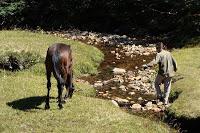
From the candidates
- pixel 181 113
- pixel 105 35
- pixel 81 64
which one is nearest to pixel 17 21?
pixel 105 35

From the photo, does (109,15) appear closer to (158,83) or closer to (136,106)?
(158,83)

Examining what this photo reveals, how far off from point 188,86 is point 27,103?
8.73 metres

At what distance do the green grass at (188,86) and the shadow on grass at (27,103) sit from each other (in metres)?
6.13

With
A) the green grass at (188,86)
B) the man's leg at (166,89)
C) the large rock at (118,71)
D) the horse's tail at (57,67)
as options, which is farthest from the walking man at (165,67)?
the large rock at (118,71)

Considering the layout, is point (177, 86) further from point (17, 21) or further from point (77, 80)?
point (17, 21)

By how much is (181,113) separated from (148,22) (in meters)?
28.0

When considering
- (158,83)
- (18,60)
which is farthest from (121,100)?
(18,60)

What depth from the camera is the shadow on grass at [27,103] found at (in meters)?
20.2

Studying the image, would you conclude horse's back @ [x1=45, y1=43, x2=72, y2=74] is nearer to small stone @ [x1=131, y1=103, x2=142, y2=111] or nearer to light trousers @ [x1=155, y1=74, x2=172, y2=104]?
small stone @ [x1=131, y1=103, x2=142, y2=111]

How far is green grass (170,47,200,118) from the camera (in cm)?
2138

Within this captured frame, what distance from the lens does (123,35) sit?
45469 mm

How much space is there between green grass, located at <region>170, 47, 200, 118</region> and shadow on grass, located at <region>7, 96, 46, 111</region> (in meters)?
6.13

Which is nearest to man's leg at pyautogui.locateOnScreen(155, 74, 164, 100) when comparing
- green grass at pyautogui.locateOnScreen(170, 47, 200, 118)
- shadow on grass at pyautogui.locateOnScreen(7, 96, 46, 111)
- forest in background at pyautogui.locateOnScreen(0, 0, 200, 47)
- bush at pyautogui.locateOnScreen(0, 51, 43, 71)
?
green grass at pyautogui.locateOnScreen(170, 47, 200, 118)

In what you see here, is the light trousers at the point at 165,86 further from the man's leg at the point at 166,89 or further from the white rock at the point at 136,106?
the white rock at the point at 136,106
